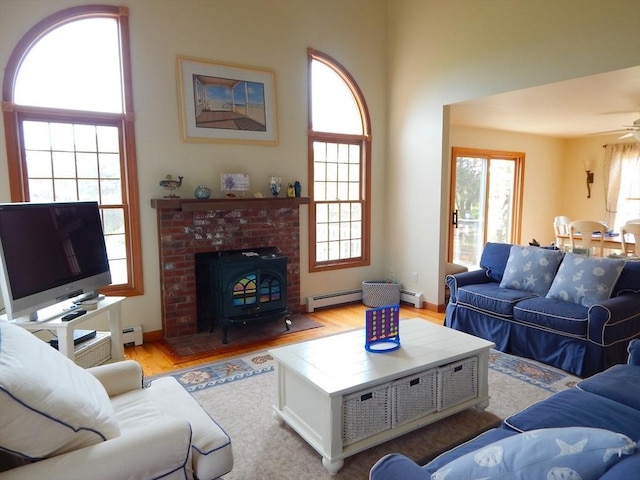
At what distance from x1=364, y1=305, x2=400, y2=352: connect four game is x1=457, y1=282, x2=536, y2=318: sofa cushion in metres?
1.50

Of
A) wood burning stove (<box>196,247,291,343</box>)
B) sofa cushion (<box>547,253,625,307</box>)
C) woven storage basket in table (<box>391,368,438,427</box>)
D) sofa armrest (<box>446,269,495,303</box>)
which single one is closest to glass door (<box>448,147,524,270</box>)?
sofa armrest (<box>446,269,495,303</box>)

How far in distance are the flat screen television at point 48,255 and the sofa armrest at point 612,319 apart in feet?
11.8

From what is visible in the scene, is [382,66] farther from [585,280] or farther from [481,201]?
[585,280]

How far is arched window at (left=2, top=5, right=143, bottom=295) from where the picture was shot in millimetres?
3562

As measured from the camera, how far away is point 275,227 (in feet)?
15.7

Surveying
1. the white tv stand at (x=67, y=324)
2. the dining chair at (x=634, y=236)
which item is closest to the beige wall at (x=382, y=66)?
the white tv stand at (x=67, y=324)

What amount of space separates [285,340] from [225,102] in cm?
242

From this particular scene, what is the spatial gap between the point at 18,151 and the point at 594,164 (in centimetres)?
847

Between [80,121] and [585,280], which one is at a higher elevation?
[80,121]

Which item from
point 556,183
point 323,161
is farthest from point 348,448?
point 556,183

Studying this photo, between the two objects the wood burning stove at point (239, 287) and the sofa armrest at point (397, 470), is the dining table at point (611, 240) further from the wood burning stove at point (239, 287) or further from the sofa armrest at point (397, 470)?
the sofa armrest at point (397, 470)

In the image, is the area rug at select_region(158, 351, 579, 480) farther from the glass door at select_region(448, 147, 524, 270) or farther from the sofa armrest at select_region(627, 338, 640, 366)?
the glass door at select_region(448, 147, 524, 270)

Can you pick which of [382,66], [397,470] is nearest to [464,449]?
[397,470]

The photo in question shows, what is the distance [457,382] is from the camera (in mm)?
2699
